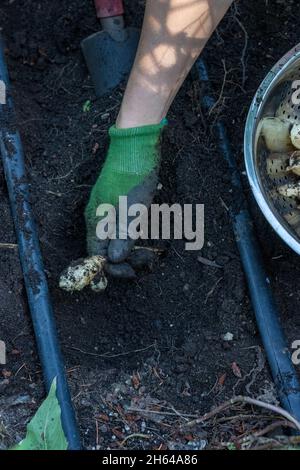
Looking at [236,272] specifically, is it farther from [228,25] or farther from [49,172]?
[228,25]

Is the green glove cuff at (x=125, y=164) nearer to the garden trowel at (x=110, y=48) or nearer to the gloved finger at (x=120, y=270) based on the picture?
the gloved finger at (x=120, y=270)

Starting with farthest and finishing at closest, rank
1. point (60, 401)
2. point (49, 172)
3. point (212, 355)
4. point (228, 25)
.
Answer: point (228, 25) → point (49, 172) → point (212, 355) → point (60, 401)

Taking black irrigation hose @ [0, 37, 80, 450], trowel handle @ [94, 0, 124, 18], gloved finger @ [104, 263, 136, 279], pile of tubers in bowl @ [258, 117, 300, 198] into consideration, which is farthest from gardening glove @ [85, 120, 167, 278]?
trowel handle @ [94, 0, 124, 18]

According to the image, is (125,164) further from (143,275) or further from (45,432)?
(45,432)

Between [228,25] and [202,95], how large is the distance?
0.23 meters

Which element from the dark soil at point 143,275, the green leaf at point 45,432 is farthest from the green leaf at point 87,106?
the green leaf at point 45,432

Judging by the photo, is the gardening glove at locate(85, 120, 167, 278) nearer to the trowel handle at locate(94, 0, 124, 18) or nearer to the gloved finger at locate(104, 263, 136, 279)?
the gloved finger at locate(104, 263, 136, 279)

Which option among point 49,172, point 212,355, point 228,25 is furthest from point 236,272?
point 228,25

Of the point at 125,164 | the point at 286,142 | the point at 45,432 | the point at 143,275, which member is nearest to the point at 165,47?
the point at 125,164

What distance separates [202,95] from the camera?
5.79 feet

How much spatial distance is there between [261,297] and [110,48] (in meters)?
0.71

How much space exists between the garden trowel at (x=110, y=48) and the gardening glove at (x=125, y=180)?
0.76 feet

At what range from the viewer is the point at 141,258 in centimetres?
158

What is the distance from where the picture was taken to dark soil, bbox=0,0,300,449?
145 cm
